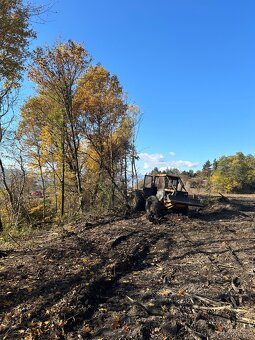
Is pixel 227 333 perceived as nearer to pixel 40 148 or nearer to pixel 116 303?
pixel 116 303

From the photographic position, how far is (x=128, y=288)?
508 centimetres

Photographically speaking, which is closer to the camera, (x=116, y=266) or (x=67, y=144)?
(x=116, y=266)

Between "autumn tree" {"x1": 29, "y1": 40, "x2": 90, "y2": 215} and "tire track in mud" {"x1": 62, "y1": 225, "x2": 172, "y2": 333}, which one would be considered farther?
"autumn tree" {"x1": 29, "y1": 40, "x2": 90, "y2": 215}

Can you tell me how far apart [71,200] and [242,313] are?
14219 millimetres

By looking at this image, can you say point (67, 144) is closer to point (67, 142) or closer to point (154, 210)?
point (67, 142)

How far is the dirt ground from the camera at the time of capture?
377cm

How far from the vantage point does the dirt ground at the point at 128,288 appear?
377 centimetres

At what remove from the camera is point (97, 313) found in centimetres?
417

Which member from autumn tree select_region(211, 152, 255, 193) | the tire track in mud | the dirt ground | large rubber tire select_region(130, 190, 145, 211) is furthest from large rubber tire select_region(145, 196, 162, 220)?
autumn tree select_region(211, 152, 255, 193)

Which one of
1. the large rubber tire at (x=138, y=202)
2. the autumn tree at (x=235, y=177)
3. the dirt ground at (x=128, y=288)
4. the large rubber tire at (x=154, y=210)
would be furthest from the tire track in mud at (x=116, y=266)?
the autumn tree at (x=235, y=177)

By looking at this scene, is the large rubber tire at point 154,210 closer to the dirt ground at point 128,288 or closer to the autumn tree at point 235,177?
the dirt ground at point 128,288

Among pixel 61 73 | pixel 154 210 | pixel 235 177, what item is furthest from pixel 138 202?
pixel 235 177

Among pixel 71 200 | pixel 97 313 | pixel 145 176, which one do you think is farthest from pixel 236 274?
pixel 71 200

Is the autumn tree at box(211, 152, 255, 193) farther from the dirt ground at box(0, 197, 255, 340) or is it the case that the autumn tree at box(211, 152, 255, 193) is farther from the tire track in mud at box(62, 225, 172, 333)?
the dirt ground at box(0, 197, 255, 340)
